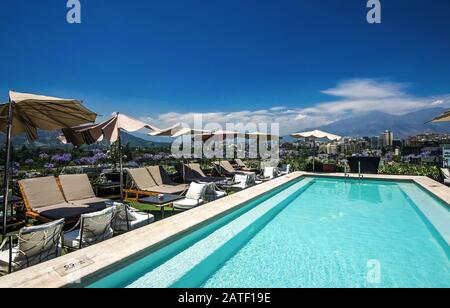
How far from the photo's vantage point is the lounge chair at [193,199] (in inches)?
225

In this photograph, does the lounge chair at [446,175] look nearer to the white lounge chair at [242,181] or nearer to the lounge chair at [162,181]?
the white lounge chair at [242,181]

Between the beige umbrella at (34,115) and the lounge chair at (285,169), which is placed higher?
the beige umbrella at (34,115)

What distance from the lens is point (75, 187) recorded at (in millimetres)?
5625

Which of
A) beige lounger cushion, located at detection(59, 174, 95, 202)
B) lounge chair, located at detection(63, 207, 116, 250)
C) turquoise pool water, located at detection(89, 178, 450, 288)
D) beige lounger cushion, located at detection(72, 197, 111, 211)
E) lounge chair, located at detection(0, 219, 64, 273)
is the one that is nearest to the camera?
lounge chair, located at detection(0, 219, 64, 273)

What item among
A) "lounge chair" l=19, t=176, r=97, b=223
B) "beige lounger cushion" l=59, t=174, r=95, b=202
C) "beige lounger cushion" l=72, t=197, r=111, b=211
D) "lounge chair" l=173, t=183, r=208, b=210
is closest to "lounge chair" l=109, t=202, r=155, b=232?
"lounge chair" l=19, t=176, r=97, b=223

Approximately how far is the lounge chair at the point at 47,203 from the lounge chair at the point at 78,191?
0.38 ft

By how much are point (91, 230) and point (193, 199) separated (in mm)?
2844

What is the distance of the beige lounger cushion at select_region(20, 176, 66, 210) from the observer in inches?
190

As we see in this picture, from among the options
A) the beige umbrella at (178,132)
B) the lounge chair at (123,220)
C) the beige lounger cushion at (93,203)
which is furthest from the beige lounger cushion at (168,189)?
the lounge chair at (123,220)

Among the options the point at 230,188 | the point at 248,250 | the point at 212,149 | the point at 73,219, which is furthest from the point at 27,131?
the point at 212,149

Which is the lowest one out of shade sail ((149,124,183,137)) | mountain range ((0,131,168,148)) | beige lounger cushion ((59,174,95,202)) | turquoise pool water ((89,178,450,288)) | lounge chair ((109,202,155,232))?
turquoise pool water ((89,178,450,288))

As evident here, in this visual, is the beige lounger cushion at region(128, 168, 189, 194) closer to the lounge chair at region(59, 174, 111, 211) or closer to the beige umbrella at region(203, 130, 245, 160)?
the lounge chair at region(59, 174, 111, 211)

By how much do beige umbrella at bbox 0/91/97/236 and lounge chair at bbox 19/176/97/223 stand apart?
85cm

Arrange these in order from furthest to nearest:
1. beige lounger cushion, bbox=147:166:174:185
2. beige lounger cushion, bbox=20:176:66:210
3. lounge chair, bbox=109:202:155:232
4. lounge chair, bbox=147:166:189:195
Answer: beige lounger cushion, bbox=147:166:174:185 < lounge chair, bbox=147:166:189:195 < beige lounger cushion, bbox=20:176:66:210 < lounge chair, bbox=109:202:155:232
